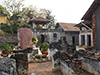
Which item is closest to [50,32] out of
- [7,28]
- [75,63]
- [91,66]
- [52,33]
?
[52,33]

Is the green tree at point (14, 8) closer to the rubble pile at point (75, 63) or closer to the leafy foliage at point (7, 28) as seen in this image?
the leafy foliage at point (7, 28)

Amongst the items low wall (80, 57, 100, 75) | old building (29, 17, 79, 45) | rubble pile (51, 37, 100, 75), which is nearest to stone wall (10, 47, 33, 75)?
rubble pile (51, 37, 100, 75)

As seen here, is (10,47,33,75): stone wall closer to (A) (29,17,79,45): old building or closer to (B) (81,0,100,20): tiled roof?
(B) (81,0,100,20): tiled roof

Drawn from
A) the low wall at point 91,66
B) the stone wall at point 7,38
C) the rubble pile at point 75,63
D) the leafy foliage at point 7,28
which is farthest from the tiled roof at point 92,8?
the leafy foliage at point 7,28

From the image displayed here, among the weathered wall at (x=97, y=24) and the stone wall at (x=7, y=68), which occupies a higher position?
the weathered wall at (x=97, y=24)

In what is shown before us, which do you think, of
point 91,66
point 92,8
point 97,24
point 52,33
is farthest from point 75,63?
point 52,33

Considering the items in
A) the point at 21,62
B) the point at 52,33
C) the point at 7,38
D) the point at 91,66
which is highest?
the point at 52,33

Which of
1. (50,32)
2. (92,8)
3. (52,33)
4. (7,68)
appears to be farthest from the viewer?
(52,33)

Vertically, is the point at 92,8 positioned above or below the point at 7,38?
above

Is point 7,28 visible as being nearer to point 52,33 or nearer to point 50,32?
point 50,32

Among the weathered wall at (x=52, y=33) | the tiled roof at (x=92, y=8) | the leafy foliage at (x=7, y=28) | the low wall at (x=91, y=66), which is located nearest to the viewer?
the low wall at (x=91, y=66)

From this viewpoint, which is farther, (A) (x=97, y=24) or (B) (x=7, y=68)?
(A) (x=97, y=24)

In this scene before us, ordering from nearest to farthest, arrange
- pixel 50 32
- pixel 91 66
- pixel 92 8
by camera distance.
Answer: pixel 91 66 < pixel 92 8 < pixel 50 32

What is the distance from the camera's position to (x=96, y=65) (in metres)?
5.09
